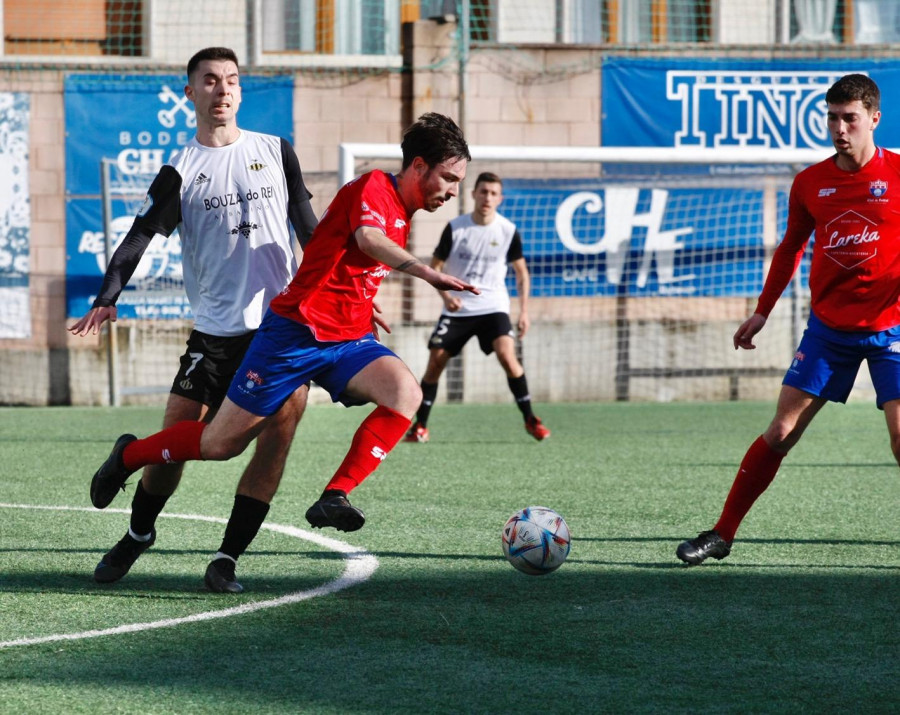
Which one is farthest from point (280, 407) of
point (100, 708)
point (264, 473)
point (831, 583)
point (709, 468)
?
point (709, 468)

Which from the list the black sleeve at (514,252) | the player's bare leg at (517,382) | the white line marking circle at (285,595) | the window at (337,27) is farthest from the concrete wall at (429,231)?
the white line marking circle at (285,595)

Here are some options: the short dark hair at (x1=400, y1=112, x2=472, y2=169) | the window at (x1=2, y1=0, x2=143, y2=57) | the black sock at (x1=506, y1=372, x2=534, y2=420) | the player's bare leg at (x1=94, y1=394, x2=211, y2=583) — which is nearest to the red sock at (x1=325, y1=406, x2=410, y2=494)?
the player's bare leg at (x1=94, y1=394, x2=211, y2=583)

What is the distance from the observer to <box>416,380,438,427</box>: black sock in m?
11.0

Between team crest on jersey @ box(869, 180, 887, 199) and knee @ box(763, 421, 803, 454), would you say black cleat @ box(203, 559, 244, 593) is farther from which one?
team crest on jersey @ box(869, 180, 887, 199)

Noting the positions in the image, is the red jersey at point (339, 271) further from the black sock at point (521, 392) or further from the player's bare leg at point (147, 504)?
the black sock at point (521, 392)

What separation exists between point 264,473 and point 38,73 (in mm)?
11462

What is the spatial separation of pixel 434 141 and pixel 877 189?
76.5 inches

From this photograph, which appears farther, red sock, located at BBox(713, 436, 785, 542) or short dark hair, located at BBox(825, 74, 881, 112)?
red sock, located at BBox(713, 436, 785, 542)

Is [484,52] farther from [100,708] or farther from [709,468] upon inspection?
[100,708]

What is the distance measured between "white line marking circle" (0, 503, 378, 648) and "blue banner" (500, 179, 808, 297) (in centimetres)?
936

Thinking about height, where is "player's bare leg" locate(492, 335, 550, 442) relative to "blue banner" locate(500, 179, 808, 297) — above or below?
below

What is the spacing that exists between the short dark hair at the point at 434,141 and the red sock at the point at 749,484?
1934mm

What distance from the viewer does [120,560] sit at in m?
5.24

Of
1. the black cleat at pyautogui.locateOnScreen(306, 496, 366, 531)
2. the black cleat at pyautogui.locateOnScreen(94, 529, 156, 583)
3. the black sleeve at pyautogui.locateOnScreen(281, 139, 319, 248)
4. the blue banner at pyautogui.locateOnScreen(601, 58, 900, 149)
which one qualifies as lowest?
the black cleat at pyautogui.locateOnScreen(94, 529, 156, 583)
